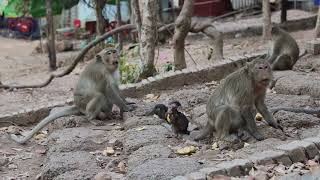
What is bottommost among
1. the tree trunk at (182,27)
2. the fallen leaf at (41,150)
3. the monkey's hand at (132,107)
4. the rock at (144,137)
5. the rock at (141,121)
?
the fallen leaf at (41,150)

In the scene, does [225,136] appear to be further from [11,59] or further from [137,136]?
[11,59]

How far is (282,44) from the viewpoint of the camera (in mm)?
10625

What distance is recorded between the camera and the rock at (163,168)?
517 cm

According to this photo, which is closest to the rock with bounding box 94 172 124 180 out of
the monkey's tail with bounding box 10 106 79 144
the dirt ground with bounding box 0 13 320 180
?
the dirt ground with bounding box 0 13 320 180

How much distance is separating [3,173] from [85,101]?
1900 mm

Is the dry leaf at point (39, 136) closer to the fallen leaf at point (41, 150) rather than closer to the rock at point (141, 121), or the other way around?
the fallen leaf at point (41, 150)

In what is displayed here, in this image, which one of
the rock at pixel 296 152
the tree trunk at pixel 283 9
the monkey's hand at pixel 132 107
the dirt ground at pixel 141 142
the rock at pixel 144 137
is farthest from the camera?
the tree trunk at pixel 283 9

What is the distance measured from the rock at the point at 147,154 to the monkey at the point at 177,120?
0.43 m

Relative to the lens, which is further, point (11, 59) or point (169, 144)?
point (11, 59)

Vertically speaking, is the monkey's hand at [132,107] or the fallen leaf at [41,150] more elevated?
the monkey's hand at [132,107]

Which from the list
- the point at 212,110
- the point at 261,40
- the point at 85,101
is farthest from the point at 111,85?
the point at 261,40

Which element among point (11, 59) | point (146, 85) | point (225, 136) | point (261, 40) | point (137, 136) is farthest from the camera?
point (11, 59)

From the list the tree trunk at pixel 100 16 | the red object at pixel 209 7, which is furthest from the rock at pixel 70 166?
the red object at pixel 209 7

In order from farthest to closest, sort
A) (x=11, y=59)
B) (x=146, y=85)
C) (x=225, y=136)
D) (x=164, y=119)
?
(x=11, y=59)
(x=146, y=85)
(x=164, y=119)
(x=225, y=136)
